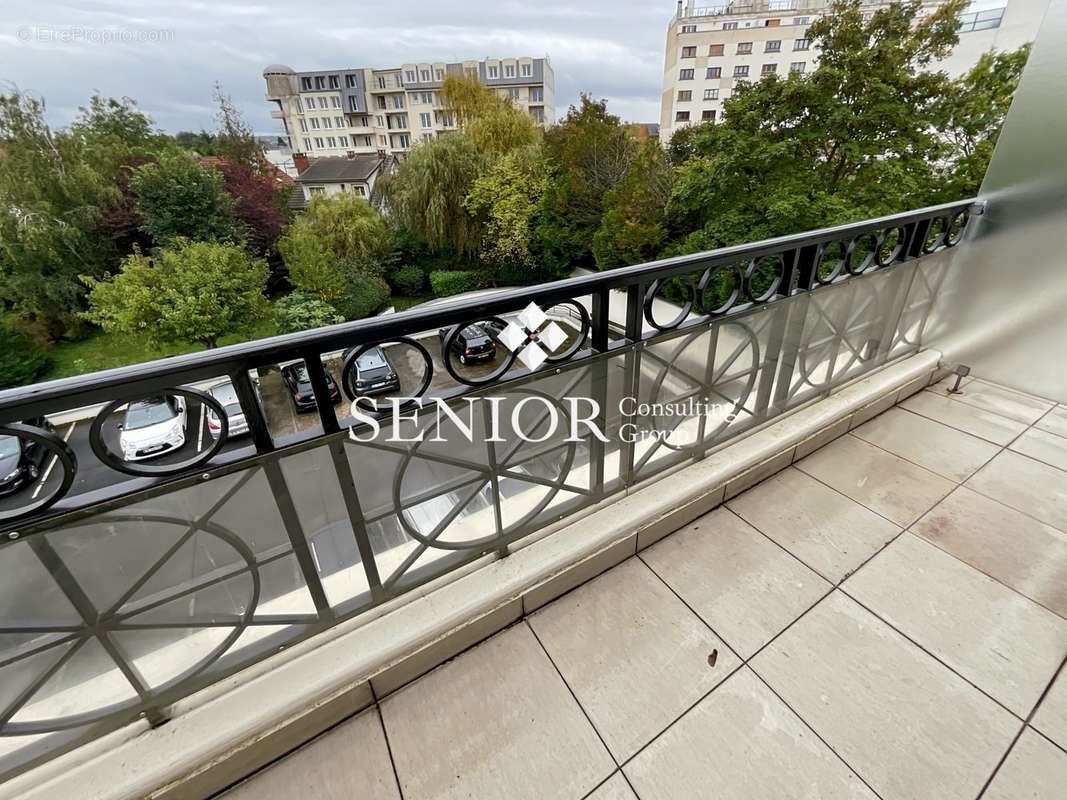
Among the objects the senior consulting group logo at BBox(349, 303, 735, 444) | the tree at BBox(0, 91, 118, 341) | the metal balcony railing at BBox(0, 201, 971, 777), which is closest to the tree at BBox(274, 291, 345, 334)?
the tree at BBox(0, 91, 118, 341)

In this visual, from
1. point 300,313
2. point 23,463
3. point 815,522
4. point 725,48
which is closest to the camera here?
point 23,463

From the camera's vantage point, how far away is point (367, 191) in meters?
20.1

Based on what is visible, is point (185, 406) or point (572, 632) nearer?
point (185, 406)

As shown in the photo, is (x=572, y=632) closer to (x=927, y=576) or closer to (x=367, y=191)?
(x=927, y=576)

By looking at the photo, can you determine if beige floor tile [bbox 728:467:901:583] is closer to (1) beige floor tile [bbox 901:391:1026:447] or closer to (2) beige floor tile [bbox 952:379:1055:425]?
(1) beige floor tile [bbox 901:391:1026:447]

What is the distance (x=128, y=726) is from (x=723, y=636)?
1.34 m

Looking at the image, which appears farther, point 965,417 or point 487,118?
point 487,118

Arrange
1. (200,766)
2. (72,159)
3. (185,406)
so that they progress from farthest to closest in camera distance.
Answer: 1. (72,159)
2. (200,766)
3. (185,406)

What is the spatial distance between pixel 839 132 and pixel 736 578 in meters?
Result: 9.96

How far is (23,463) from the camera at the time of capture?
0.69 metres

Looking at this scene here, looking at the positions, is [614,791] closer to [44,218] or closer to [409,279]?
[409,279]

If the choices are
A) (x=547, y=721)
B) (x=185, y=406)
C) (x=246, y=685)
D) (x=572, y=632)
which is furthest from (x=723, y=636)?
(x=185, y=406)

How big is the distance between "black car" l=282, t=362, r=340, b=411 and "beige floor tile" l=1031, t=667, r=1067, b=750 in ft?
5.42

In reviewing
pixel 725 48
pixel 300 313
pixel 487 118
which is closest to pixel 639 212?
pixel 487 118
